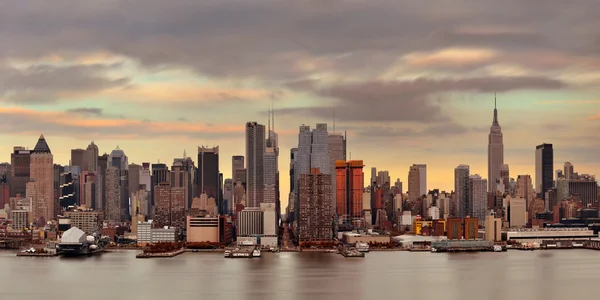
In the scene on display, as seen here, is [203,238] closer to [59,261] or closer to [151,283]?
[59,261]

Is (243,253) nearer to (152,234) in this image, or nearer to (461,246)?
(461,246)

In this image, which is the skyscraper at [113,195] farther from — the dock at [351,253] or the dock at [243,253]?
the dock at [351,253]

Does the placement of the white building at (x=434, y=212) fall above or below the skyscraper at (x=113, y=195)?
below

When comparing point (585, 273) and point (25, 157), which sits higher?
point (25, 157)

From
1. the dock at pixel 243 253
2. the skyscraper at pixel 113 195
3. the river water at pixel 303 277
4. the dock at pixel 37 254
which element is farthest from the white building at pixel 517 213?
the dock at pixel 37 254

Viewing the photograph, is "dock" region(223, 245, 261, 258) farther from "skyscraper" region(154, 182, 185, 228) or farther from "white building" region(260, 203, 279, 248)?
"skyscraper" region(154, 182, 185, 228)

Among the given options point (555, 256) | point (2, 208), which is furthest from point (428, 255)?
point (2, 208)

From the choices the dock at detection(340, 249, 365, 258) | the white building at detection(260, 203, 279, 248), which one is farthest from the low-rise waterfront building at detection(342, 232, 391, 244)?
the dock at detection(340, 249, 365, 258)
